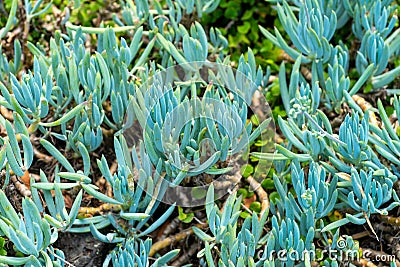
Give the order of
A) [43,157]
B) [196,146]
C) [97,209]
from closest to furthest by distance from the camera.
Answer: [196,146] → [97,209] → [43,157]

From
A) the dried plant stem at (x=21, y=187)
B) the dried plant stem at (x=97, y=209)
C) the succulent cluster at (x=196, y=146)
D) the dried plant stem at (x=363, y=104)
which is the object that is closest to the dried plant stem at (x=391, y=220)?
the succulent cluster at (x=196, y=146)

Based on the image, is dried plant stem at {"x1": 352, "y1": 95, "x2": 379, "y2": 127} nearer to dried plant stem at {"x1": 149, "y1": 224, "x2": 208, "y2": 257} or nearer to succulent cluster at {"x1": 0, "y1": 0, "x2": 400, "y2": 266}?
succulent cluster at {"x1": 0, "y1": 0, "x2": 400, "y2": 266}

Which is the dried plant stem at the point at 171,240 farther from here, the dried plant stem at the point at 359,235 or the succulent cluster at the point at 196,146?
the dried plant stem at the point at 359,235

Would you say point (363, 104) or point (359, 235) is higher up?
point (363, 104)

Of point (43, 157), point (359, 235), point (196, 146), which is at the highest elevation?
point (196, 146)

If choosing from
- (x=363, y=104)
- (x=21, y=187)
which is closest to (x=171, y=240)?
(x=21, y=187)

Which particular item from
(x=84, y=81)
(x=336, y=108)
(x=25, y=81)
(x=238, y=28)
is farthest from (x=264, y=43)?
(x=25, y=81)

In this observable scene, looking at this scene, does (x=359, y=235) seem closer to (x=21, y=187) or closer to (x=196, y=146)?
(x=196, y=146)
